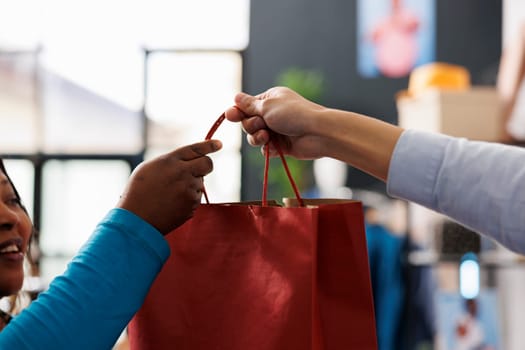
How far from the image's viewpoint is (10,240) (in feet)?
2.97

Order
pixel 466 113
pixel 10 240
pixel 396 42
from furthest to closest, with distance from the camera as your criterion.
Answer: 1. pixel 396 42
2. pixel 466 113
3. pixel 10 240

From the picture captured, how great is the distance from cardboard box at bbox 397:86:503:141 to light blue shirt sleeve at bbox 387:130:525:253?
209 centimetres

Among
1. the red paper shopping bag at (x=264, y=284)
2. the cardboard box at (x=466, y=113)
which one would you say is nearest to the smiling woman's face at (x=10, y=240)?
Result: the red paper shopping bag at (x=264, y=284)

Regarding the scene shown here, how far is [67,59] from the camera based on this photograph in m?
5.99

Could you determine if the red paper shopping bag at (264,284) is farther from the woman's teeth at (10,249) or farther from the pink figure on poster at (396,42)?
the pink figure on poster at (396,42)

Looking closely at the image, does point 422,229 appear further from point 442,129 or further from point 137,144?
point 137,144

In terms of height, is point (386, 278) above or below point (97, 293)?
below

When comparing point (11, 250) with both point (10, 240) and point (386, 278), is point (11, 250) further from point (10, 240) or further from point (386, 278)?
point (386, 278)

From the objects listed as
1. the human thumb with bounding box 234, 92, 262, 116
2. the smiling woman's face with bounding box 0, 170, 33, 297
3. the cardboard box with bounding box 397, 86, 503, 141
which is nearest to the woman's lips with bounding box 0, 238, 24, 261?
the smiling woman's face with bounding box 0, 170, 33, 297

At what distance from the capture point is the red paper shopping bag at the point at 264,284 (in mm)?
789

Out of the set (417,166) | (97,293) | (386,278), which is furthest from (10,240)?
(386,278)

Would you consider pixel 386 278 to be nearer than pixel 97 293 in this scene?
No

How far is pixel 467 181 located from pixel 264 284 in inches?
10.1

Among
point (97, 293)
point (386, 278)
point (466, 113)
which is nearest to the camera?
point (97, 293)
